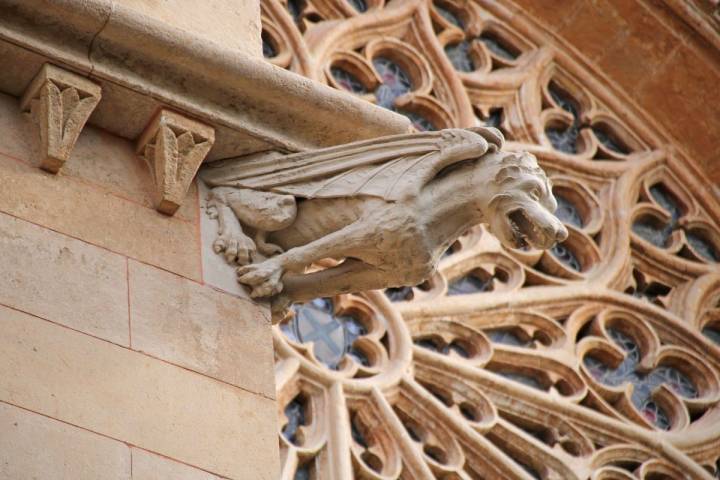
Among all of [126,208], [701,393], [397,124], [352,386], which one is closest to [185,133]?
[126,208]

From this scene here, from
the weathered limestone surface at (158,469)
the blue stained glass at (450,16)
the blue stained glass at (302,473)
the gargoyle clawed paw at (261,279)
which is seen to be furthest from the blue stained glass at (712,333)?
the weathered limestone surface at (158,469)

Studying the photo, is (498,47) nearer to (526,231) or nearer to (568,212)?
(568,212)

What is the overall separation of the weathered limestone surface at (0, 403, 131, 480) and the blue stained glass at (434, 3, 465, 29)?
8637 mm

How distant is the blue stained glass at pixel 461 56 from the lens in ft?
42.7

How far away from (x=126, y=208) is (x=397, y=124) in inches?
40.0

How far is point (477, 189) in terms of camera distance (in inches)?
228

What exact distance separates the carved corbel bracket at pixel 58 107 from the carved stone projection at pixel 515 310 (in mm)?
3762

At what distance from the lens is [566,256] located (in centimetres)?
1222

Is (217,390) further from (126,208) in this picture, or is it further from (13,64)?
(13,64)

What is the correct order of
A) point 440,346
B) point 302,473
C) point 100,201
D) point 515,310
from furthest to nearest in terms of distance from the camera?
point 515,310, point 440,346, point 302,473, point 100,201

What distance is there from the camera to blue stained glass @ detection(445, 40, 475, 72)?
1301 centimetres

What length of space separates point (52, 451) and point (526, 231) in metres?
1.61

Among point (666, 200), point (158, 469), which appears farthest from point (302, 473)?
point (666, 200)

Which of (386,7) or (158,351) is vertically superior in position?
(158,351)
